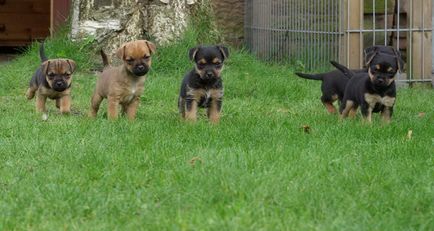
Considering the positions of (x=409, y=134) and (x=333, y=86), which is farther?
(x=333, y=86)

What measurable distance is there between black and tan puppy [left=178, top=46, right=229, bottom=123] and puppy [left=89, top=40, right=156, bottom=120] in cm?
44

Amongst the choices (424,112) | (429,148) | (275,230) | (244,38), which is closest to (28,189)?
(275,230)

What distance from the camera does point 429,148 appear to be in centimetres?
597

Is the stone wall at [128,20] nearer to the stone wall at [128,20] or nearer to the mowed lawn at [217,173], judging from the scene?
the stone wall at [128,20]

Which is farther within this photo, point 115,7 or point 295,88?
point 115,7

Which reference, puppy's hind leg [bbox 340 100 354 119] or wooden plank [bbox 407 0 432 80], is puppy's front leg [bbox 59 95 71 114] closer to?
puppy's hind leg [bbox 340 100 354 119]

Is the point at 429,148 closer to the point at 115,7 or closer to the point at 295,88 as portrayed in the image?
the point at 295,88

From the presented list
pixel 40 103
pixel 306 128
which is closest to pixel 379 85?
pixel 306 128

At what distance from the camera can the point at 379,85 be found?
24.9ft

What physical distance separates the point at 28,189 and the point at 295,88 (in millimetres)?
5818

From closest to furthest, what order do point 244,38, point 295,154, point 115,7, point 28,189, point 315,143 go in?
1. point 28,189
2. point 295,154
3. point 315,143
4. point 115,7
5. point 244,38

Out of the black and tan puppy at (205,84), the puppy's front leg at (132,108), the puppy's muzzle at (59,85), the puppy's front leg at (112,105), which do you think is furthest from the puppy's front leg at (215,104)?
the puppy's muzzle at (59,85)

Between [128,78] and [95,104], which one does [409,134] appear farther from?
[95,104]

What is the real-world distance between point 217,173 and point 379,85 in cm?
301
